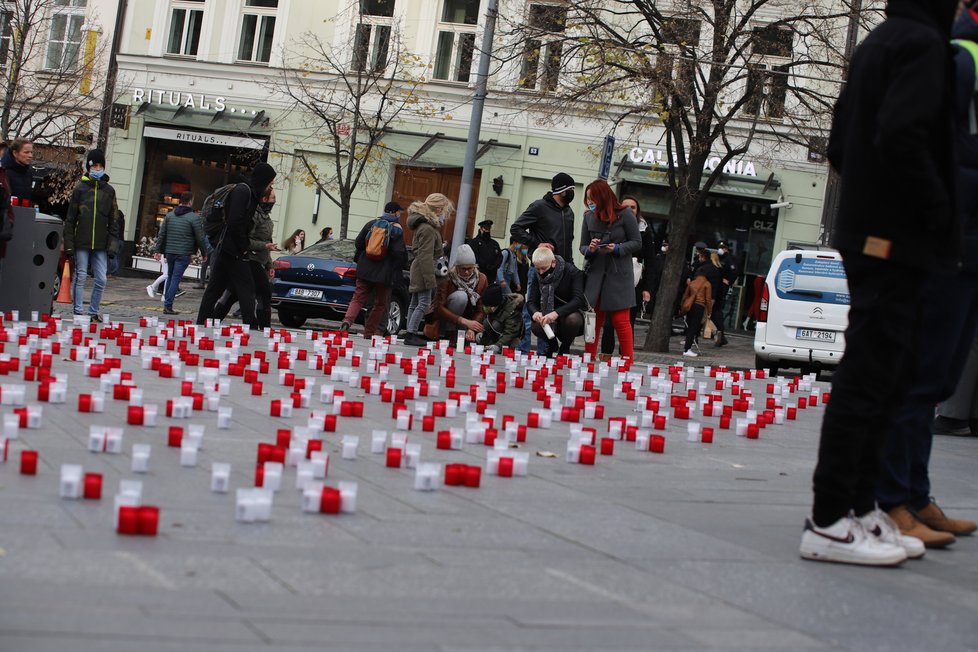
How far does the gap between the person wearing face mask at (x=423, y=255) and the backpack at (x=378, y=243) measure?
0.31 metres

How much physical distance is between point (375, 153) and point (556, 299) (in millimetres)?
19030

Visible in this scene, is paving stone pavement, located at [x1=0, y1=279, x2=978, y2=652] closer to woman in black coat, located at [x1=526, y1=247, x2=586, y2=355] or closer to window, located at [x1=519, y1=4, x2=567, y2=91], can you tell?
woman in black coat, located at [x1=526, y1=247, x2=586, y2=355]

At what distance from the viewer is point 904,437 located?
5.51 metres

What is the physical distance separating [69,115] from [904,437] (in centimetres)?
3249

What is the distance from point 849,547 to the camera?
4.97 m

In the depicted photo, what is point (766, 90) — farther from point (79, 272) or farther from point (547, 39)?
point (79, 272)

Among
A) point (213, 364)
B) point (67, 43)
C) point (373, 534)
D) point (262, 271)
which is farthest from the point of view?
point (67, 43)

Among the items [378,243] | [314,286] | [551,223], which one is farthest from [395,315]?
[551,223]

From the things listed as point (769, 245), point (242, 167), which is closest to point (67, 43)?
point (242, 167)

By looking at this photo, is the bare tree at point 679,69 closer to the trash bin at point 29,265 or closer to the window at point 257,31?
the trash bin at point 29,265

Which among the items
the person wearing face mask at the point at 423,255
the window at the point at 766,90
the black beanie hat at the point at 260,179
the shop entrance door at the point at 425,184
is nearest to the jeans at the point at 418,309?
the person wearing face mask at the point at 423,255

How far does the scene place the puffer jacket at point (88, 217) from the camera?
53.6 ft

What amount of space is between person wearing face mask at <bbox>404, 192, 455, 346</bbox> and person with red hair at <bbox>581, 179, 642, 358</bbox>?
3001 millimetres

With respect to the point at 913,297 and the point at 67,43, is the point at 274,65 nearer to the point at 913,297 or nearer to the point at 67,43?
the point at 67,43
